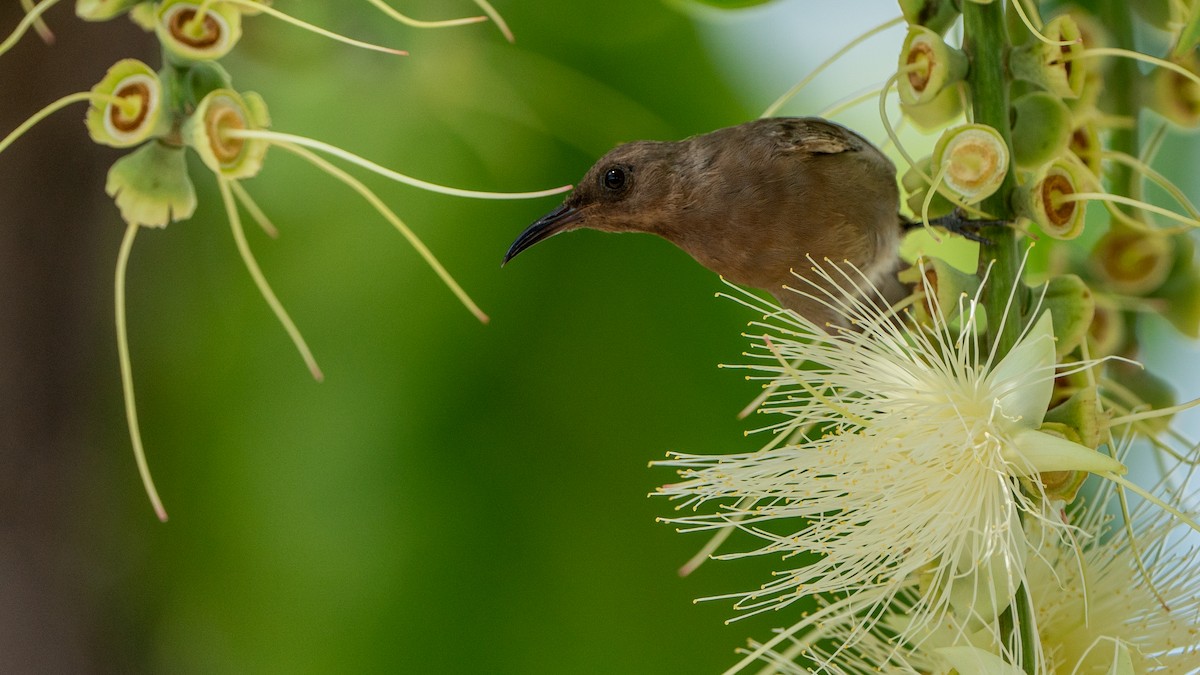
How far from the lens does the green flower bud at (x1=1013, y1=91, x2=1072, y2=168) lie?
50 cm

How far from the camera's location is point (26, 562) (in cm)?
114

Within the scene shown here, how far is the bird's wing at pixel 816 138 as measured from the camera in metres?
0.82

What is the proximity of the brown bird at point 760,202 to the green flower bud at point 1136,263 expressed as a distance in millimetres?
125

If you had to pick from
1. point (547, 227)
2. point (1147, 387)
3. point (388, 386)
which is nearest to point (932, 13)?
point (1147, 387)

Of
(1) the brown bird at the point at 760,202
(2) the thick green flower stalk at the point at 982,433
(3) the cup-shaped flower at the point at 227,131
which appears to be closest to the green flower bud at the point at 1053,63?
(2) the thick green flower stalk at the point at 982,433

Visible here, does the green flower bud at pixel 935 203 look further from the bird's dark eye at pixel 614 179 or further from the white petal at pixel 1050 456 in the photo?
the bird's dark eye at pixel 614 179

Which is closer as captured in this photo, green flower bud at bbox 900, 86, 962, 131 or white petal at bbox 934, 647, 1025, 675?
white petal at bbox 934, 647, 1025, 675

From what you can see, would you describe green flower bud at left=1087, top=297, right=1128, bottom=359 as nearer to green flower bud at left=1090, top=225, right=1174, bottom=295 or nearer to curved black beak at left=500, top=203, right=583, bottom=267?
green flower bud at left=1090, top=225, right=1174, bottom=295

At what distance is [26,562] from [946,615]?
95cm

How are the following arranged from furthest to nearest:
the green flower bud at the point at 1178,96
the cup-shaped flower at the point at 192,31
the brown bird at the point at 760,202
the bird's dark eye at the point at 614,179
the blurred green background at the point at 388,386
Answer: the blurred green background at the point at 388,386
the bird's dark eye at the point at 614,179
the brown bird at the point at 760,202
the green flower bud at the point at 1178,96
the cup-shaped flower at the point at 192,31

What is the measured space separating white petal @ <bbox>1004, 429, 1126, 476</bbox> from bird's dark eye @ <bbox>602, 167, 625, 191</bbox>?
448 mm

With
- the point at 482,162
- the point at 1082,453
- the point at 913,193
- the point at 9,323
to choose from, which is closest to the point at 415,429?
the point at 482,162

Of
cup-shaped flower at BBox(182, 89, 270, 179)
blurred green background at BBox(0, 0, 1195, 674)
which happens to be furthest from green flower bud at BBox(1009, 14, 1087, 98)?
blurred green background at BBox(0, 0, 1195, 674)

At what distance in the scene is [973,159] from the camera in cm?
48
